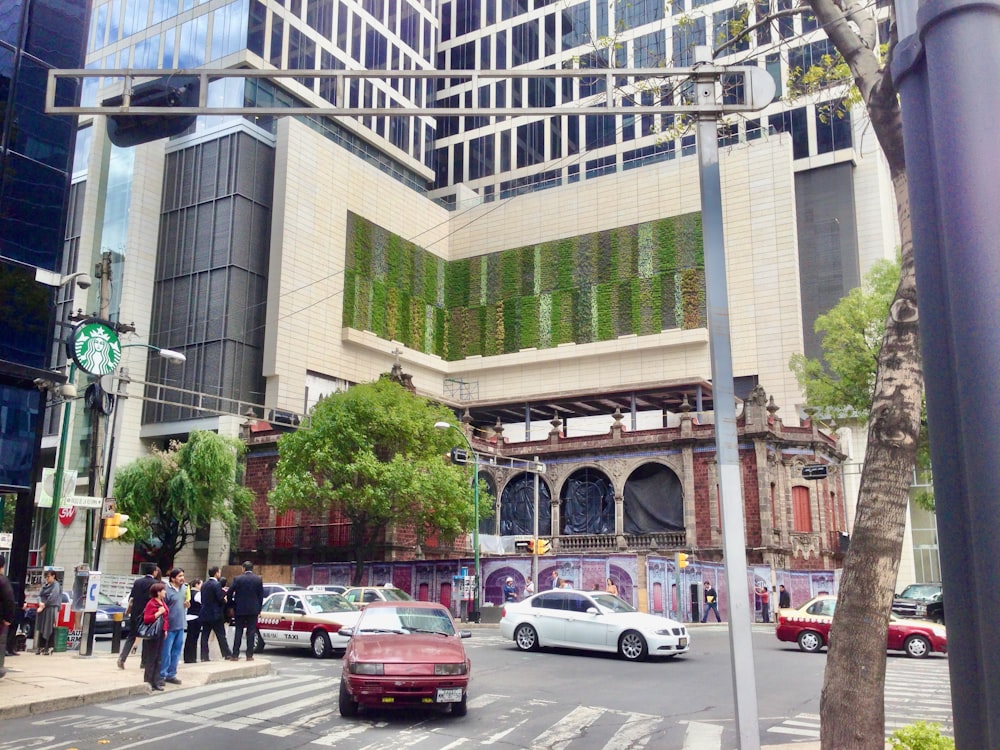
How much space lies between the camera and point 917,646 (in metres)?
22.2

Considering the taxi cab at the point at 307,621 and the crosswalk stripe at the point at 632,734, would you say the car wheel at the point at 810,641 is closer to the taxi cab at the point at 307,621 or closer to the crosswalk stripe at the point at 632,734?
the taxi cab at the point at 307,621

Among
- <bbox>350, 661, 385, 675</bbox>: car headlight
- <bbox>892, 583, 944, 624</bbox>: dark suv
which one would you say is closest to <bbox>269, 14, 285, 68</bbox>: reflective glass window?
<bbox>892, 583, 944, 624</bbox>: dark suv

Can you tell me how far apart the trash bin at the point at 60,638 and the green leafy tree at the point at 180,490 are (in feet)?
72.7

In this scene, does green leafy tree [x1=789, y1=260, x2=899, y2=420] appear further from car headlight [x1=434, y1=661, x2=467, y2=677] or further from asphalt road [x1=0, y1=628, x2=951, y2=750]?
car headlight [x1=434, y1=661, x2=467, y2=677]

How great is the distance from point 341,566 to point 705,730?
1439 inches

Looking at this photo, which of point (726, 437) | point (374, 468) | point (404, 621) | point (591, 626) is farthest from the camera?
point (374, 468)

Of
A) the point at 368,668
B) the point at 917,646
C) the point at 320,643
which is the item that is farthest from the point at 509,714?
the point at 917,646

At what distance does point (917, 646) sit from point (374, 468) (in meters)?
22.7

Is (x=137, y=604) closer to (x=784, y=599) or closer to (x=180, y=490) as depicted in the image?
(x=180, y=490)

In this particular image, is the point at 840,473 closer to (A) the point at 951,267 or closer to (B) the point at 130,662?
(B) the point at 130,662

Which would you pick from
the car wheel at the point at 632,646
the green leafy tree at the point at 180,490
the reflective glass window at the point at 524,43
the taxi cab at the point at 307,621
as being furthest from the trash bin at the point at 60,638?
the reflective glass window at the point at 524,43

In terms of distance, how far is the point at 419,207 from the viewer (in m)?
70.9

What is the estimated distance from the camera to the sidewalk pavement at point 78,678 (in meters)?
12.9

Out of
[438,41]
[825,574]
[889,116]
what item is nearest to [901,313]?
[889,116]
